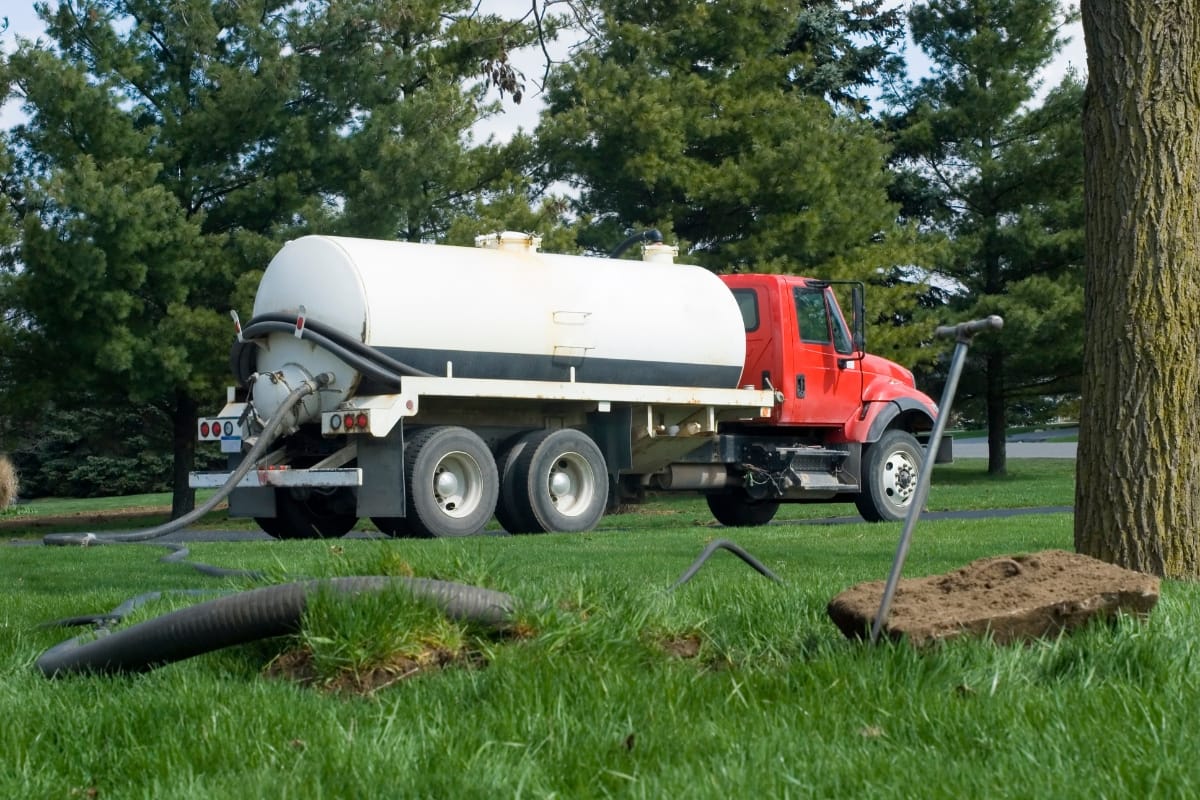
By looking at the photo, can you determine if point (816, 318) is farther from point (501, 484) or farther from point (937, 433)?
point (937, 433)

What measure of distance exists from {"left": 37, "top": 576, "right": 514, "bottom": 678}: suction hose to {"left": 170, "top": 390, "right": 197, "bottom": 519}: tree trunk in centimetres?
1969

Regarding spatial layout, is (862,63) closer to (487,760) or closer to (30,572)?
(30,572)

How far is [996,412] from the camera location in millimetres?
33969

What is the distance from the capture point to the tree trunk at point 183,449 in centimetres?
2416

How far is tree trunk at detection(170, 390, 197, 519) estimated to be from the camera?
24.2 meters

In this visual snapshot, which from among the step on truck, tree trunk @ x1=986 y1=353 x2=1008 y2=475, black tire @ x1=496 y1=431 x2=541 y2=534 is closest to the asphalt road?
tree trunk @ x1=986 y1=353 x2=1008 y2=475

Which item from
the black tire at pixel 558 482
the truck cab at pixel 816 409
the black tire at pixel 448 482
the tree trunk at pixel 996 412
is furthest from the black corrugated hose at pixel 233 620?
the tree trunk at pixel 996 412

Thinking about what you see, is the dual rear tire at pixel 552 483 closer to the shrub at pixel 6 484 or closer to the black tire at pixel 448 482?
the black tire at pixel 448 482

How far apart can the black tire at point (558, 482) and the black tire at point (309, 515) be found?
6.34 feet

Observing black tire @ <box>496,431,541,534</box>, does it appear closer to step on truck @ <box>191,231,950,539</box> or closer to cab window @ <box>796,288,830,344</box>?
step on truck @ <box>191,231,950,539</box>

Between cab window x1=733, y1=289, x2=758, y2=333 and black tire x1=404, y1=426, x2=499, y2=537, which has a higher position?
cab window x1=733, y1=289, x2=758, y2=333

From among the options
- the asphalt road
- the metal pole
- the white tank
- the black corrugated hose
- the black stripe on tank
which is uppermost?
the white tank

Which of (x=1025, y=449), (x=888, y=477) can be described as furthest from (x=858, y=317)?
(x=1025, y=449)

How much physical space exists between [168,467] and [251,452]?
93.1 ft
